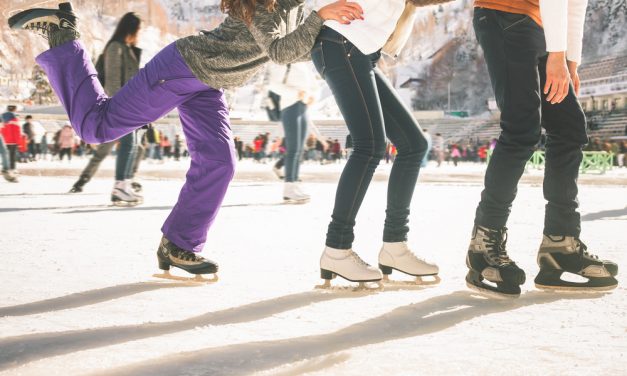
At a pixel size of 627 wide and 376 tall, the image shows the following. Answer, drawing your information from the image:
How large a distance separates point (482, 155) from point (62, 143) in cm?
1713

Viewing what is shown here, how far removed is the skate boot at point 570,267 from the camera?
6.55 ft

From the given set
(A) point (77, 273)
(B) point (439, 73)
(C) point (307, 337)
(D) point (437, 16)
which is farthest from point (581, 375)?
(D) point (437, 16)

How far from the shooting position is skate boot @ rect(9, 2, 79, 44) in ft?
7.18

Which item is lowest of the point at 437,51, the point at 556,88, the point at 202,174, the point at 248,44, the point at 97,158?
the point at 97,158

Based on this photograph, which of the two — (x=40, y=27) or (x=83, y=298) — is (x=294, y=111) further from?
(x=83, y=298)

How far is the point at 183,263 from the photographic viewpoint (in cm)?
216

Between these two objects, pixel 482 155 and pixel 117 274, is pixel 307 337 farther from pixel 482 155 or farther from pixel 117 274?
pixel 482 155

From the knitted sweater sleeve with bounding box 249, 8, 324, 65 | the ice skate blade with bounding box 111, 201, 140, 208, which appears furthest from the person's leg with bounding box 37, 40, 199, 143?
the ice skate blade with bounding box 111, 201, 140, 208

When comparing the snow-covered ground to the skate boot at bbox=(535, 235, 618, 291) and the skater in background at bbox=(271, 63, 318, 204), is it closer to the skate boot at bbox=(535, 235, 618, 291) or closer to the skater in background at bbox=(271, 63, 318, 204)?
the skate boot at bbox=(535, 235, 618, 291)

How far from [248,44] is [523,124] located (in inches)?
35.3

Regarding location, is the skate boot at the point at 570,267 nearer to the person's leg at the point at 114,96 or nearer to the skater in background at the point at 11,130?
the person's leg at the point at 114,96

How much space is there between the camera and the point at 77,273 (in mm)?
2197

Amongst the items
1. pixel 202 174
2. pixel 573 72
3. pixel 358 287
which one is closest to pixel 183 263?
pixel 202 174

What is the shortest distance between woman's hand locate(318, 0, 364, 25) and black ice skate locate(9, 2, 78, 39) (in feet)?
3.08
